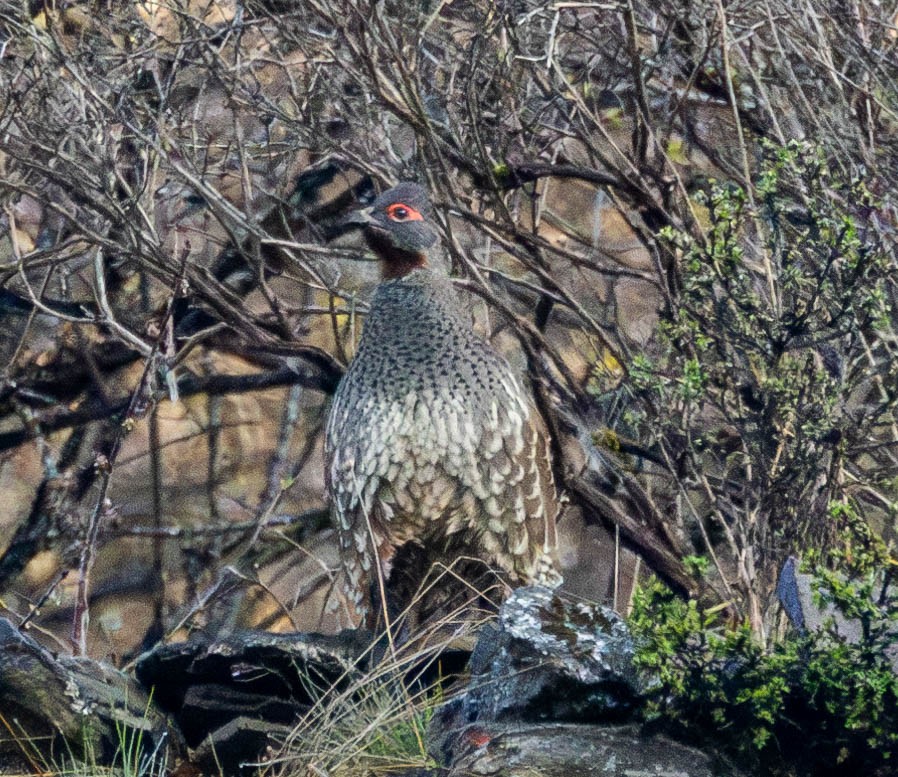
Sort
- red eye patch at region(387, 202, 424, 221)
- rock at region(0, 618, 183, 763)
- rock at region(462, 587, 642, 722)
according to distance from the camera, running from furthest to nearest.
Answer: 1. red eye patch at region(387, 202, 424, 221)
2. rock at region(0, 618, 183, 763)
3. rock at region(462, 587, 642, 722)

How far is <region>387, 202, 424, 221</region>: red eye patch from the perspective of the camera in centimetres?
566

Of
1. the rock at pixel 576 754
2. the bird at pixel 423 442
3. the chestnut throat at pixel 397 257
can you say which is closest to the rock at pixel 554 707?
the rock at pixel 576 754

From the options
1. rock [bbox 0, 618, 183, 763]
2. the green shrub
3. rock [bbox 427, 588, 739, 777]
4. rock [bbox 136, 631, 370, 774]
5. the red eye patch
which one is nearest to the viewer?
the green shrub

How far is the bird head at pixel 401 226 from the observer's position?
566cm

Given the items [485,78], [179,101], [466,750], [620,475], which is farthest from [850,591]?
[179,101]

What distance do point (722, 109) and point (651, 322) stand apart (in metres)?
1.31

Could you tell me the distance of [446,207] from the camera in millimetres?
6621

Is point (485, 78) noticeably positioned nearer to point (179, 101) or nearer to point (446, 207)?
point (446, 207)

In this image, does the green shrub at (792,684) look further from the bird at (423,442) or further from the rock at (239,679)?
the bird at (423,442)

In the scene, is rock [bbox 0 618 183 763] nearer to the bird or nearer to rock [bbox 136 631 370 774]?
rock [bbox 136 631 370 774]

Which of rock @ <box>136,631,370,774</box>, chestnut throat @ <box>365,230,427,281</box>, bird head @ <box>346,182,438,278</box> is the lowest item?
rock @ <box>136,631,370,774</box>

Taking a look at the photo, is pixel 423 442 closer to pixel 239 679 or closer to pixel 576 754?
pixel 239 679

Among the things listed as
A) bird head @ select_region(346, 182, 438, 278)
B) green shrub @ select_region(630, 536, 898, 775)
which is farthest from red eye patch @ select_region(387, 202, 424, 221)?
green shrub @ select_region(630, 536, 898, 775)

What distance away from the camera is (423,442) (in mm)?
5277
